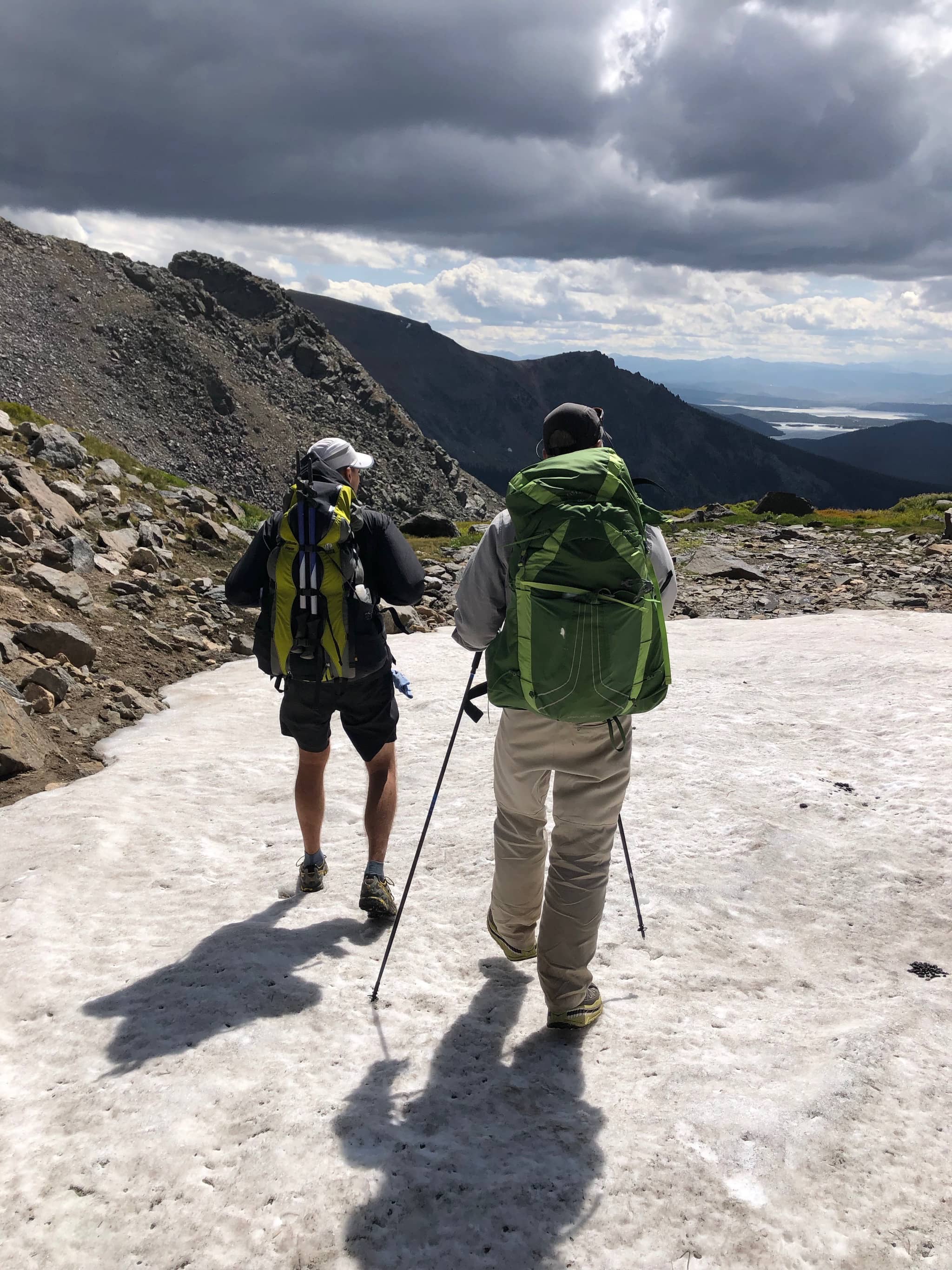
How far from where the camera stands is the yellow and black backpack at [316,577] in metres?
5.43

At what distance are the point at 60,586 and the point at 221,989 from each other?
32.3ft

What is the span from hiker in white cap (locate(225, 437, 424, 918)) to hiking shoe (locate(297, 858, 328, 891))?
675 millimetres

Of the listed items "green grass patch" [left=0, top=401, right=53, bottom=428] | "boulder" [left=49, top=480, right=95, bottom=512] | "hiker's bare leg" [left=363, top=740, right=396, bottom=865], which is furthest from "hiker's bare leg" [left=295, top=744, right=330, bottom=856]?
"green grass patch" [left=0, top=401, right=53, bottom=428]

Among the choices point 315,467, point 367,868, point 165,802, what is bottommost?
point 165,802

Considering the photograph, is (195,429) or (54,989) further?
(195,429)

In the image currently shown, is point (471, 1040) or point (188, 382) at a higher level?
point (188, 382)

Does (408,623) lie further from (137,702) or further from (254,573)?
(254,573)

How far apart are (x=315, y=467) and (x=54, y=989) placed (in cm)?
372

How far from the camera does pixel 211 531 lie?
1975 cm

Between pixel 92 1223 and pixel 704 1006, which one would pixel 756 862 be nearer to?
pixel 704 1006

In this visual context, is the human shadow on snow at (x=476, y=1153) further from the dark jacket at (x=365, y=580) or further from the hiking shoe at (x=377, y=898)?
the dark jacket at (x=365, y=580)

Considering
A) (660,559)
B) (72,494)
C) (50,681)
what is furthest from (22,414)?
(660,559)

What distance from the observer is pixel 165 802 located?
842cm

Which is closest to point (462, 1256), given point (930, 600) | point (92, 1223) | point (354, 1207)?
point (354, 1207)
